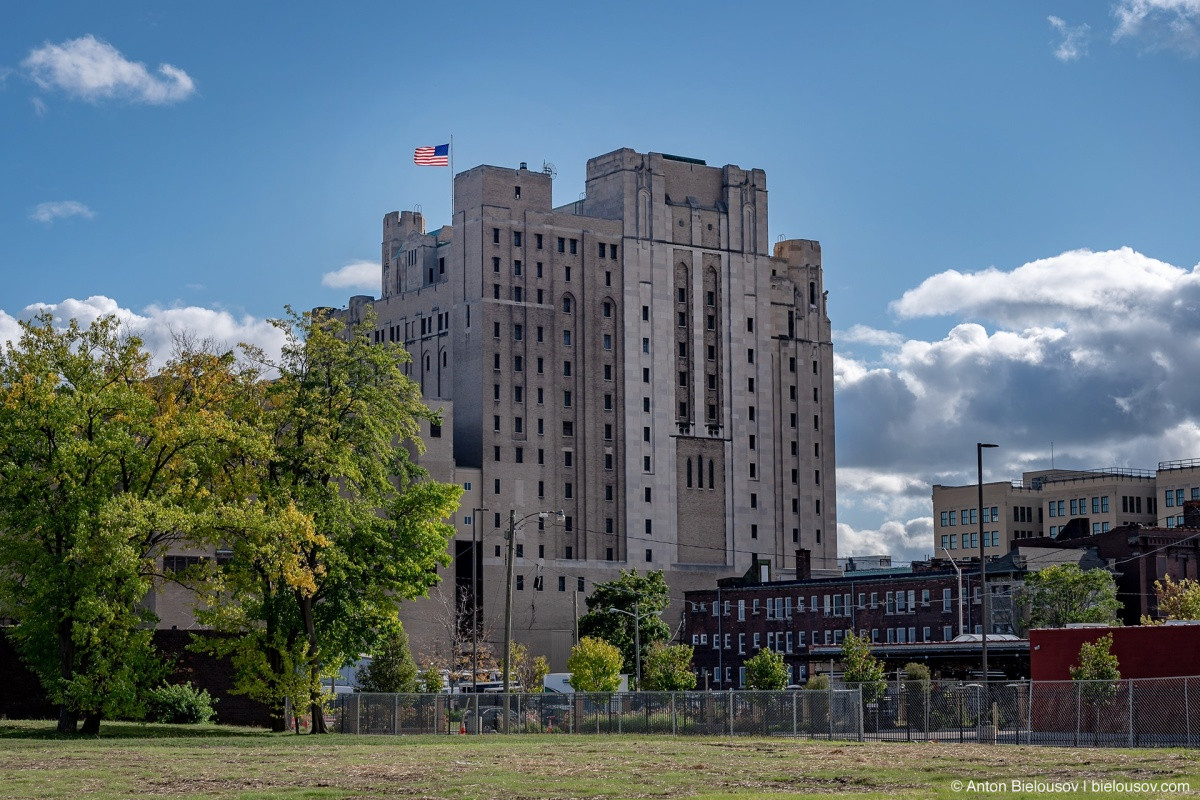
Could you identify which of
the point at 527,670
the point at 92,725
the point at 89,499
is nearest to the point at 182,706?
the point at 92,725

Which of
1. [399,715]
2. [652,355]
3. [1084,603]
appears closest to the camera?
[399,715]

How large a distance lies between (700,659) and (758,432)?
1749 inches

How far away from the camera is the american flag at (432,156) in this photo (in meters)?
154

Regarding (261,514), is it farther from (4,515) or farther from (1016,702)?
(1016,702)

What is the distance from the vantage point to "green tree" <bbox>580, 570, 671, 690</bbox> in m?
135

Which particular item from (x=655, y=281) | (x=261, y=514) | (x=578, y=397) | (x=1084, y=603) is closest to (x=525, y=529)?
(x=578, y=397)

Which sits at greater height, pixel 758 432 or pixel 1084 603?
pixel 758 432

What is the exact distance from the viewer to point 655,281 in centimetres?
18512

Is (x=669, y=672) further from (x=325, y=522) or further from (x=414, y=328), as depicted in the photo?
(x=414, y=328)

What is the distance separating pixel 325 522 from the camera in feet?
228

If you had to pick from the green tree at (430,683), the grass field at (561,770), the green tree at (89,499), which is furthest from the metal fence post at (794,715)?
the green tree at (430,683)

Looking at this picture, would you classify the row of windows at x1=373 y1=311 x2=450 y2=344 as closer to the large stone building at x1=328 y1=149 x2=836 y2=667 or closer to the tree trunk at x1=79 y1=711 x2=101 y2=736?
the large stone building at x1=328 y1=149 x2=836 y2=667

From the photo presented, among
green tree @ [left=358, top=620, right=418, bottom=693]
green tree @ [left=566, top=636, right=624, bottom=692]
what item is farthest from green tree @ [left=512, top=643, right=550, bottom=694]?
green tree @ [left=358, top=620, right=418, bottom=693]

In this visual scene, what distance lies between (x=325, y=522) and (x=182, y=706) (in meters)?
13.1
